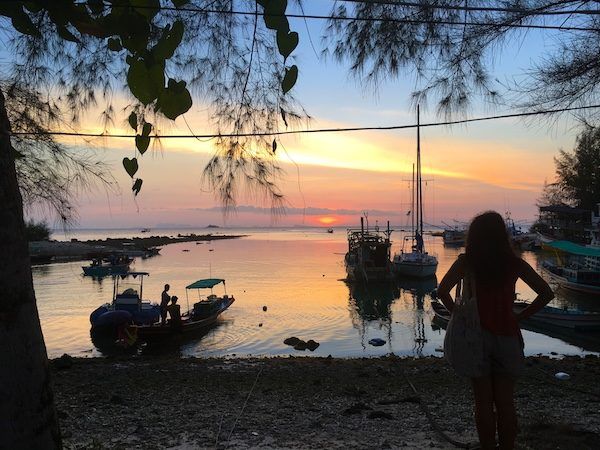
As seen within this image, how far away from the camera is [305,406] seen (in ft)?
24.3

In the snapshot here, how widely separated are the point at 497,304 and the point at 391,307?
26210 millimetres

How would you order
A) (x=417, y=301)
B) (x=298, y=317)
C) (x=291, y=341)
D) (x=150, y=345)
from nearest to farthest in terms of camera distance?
(x=291, y=341)
(x=150, y=345)
(x=298, y=317)
(x=417, y=301)

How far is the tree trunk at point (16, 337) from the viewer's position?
2715mm

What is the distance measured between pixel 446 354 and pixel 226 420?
12.2 feet

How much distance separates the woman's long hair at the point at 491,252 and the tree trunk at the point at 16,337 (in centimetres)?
274

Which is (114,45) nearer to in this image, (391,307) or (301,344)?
(301,344)

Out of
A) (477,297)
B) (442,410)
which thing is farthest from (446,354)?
(442,410)

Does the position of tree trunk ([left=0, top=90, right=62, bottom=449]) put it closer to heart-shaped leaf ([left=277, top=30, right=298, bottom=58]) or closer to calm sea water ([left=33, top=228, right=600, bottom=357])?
heart-shaped leaf ([left=277, top=30, right=298, bottom=58])

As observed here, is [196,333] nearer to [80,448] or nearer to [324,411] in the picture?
[324,411]

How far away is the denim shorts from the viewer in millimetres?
3506

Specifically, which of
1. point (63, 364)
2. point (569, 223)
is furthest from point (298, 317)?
point (569, 223)

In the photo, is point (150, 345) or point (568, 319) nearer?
point (150, 345)

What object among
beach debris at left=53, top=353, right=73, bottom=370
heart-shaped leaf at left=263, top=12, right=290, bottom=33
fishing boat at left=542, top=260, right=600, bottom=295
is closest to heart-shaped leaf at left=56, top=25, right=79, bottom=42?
heart-shaped leaf at left=263, top=12, right=290, bottom=33

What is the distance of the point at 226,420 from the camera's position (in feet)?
21.3
